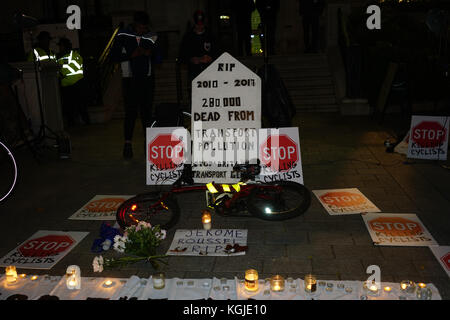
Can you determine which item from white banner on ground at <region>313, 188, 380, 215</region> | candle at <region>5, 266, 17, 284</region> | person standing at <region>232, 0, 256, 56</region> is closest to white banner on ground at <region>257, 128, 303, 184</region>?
white banner on ground at <region>313, 188, 380, 215</region>

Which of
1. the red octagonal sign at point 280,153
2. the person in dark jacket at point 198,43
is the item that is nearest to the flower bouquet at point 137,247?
the red octagonal sign at point 280,153

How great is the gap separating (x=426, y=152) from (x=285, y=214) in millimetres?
3775

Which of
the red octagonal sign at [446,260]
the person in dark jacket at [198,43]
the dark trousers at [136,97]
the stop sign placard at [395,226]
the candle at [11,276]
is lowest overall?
the red octagonal sign at [446,260]

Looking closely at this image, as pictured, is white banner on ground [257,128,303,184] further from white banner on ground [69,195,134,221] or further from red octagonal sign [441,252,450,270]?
red octagonal sign [441,252,450,270]

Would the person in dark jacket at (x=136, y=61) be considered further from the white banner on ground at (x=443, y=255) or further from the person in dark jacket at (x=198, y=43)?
the white banner on ground at (x=443, y=255)

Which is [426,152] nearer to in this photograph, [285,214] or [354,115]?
[285,214]

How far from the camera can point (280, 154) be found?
592cm

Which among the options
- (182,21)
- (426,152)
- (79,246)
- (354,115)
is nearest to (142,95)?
(79,246)

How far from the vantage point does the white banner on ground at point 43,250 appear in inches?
171

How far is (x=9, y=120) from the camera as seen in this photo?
8852mm

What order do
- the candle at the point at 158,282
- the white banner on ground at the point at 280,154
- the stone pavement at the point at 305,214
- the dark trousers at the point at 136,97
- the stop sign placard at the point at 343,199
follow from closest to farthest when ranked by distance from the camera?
the candle at the point at 158,282, the stone pavement at the point at 305,214, the stop sign placard at the point at 343,199, the white banner on ground at the point at 280,154, the dark trousers at the point at 136,97

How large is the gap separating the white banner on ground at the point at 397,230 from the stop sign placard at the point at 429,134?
2727mm

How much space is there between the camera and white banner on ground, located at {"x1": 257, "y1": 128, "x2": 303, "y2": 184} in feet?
19.4

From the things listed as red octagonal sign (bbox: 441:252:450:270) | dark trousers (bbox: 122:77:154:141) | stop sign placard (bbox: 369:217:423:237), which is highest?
dark trousers (bbox: 122:77:154:141)
